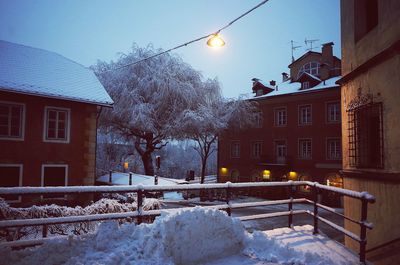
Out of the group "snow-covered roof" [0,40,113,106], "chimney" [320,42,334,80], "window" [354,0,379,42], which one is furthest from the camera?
"chimney" [320,42,334,80]

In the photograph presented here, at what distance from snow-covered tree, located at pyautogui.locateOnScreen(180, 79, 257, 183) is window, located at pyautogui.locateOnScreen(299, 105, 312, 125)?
508cm

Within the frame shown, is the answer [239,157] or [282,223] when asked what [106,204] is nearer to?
[282,223]

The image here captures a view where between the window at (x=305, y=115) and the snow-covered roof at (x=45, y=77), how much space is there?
2120cm

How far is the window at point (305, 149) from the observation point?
30.0 m

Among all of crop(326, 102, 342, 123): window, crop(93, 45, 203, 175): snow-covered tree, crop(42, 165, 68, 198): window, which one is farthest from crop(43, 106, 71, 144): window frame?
crop(326, 102, 342, 123): window

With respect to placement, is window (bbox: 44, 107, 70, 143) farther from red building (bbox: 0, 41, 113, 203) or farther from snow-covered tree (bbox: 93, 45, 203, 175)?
snow-covered tree (bbox: 93, 45, 203, 175)

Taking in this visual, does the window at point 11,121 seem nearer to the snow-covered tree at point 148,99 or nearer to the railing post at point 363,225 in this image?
the snow-covered tree at point 148,99

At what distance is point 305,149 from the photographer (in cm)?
3038

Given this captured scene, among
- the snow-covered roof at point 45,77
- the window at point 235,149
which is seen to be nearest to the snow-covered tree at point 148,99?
the snow-covered roof at point 45,77

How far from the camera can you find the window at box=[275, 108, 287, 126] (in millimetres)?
32031

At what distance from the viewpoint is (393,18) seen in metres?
6.96

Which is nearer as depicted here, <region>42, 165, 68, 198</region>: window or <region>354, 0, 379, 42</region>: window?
<region>354, 0, 379, 42</region>: window

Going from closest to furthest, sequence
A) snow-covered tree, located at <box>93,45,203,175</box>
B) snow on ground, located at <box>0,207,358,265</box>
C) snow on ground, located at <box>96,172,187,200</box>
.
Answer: snow on ground, located at <box>0,207,358,265</box> < snow on ground, located at <box>96,172,187,200</box> < snow-covered tree, located at <box>93,45,203,175</box>

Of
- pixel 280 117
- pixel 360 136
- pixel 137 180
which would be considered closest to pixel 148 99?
pixel 137 180
